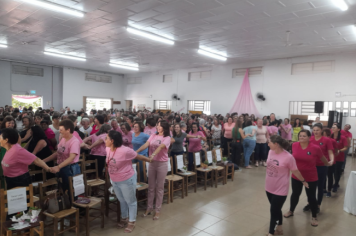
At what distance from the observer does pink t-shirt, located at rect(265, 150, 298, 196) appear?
2.82 meters

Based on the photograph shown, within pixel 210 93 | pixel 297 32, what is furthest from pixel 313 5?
pixel 210 93

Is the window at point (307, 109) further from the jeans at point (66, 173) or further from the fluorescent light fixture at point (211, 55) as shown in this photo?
the jeans at point (66, 173)

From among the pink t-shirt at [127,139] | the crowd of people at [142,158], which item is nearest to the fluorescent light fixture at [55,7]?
the crowd of people at [142,158]

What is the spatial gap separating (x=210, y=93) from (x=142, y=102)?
5.47 metres

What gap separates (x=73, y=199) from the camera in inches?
118

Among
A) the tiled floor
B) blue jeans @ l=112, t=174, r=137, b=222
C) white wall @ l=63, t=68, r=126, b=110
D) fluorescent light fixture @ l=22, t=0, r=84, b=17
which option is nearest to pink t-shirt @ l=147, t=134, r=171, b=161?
blue jeans @ l=112, t=174, r=137, b=222

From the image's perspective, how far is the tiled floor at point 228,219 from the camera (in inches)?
126

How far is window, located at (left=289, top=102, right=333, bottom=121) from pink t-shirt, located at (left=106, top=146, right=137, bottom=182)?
952 cm

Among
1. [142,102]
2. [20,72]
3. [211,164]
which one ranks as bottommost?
[211,164]

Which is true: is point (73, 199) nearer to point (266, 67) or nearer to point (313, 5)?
point (313, 5)

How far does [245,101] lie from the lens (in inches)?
466

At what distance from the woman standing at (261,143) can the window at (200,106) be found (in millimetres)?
6597

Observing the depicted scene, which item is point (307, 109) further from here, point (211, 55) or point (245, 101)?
point (211, 55)

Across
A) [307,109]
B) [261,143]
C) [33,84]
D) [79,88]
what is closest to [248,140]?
[261,143]
